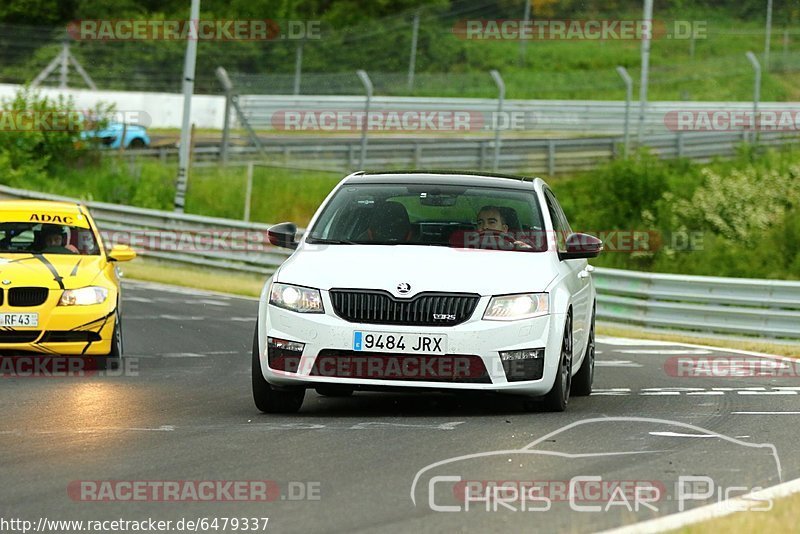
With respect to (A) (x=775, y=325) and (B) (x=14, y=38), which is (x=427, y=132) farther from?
(A) (x=775, y=325)

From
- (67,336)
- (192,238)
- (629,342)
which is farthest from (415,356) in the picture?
(192,238)

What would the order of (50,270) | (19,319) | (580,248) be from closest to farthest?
1. (580,248)
2. (19,319)
3. (50,270)

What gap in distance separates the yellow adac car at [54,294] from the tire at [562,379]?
184 inches

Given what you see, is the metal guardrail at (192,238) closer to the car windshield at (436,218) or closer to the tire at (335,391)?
the tire at (335,391)

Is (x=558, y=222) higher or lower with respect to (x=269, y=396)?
higher

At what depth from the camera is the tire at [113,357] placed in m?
14.0

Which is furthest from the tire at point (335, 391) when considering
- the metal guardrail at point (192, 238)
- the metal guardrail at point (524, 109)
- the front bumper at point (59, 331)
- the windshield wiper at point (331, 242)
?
the metal guardrail at point (524, 109)

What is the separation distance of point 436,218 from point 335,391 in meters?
1.43

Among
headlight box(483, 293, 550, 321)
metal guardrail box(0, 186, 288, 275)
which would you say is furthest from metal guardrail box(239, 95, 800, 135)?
headlight box(483, 293, 550, 321)

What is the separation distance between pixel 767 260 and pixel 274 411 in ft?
66.0

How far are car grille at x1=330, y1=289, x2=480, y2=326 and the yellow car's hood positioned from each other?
14.2 feet

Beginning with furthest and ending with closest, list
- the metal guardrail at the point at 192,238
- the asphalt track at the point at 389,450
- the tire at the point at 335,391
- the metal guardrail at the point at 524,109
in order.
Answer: the metal guardrail at the point at 524,109, the metal guardrail at the point at 192,238, the tire at the point at 335,391, the asphalt track at the point at 389,450

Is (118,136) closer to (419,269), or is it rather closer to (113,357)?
(113,357)

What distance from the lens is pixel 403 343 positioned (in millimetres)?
9992
